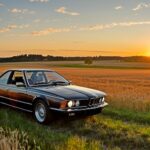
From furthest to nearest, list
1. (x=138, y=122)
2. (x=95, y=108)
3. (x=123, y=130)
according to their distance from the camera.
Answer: (x=138, y=122)
(x=95, y=108)
(x=123, y=130)

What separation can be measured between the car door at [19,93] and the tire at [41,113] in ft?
1.12

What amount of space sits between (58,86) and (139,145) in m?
3.23

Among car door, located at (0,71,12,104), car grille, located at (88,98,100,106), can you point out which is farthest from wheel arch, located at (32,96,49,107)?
car door, located at (0,71,12,104)

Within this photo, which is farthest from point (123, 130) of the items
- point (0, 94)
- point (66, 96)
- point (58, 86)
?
point (0, 94)

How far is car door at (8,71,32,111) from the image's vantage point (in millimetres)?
9430

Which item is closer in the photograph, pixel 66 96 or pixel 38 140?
pixel 38 140

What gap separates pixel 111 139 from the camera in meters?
7.34

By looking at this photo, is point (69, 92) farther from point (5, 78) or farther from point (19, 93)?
point (5, 78)

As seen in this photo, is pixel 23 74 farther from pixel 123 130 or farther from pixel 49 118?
pixel 123 130

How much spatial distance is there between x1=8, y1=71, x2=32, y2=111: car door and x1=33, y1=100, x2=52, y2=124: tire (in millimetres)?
340

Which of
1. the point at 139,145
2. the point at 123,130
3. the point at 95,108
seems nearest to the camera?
the point at 139,145

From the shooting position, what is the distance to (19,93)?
973 cm

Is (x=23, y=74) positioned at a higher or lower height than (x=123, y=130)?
higher

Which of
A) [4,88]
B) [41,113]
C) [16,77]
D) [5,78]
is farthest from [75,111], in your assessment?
[5,78]
